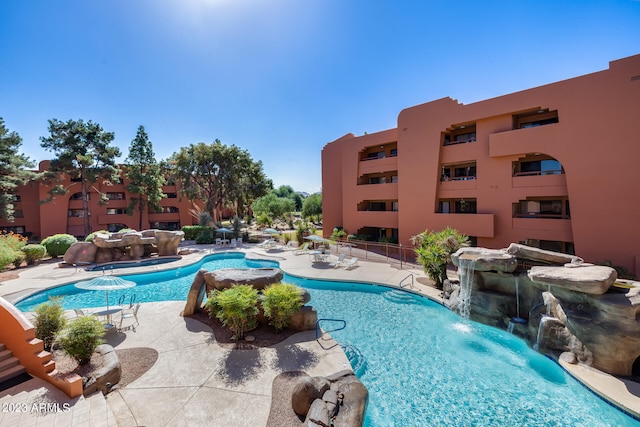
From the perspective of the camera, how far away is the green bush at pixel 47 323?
612 cm

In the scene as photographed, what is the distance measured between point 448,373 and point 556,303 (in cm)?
429

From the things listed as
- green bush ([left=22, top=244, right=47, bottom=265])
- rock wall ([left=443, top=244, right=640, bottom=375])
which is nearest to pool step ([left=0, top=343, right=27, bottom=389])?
rock wall ([left=443, top=244, right=640, bottom=375])

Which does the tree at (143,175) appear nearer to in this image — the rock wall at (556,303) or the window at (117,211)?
the window at (117,211)

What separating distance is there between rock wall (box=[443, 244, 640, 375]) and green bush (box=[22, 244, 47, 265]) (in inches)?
981

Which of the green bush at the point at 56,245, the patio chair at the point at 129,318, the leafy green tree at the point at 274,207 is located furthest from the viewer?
the leafy green tree at the point at 274,207

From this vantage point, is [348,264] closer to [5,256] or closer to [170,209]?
[5,256]

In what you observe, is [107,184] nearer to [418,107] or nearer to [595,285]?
[418,107]

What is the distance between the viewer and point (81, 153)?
26.5m

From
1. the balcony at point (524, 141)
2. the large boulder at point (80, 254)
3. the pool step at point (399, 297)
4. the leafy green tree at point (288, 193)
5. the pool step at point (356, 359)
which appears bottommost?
the pool step at point (356, 359)

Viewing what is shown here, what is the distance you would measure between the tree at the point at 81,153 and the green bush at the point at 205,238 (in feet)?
37.4

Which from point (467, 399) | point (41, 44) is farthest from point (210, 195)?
point (467, 399)

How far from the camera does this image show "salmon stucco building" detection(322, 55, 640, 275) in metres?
13.2

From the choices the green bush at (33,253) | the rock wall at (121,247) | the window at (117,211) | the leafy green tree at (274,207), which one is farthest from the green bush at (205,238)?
the leafy green tree at (274,207)

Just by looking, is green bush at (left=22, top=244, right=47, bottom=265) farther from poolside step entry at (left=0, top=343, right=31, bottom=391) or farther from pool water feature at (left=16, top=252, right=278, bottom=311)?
poolside step entry at (left=0, top=343, right=31, bottom=391)
